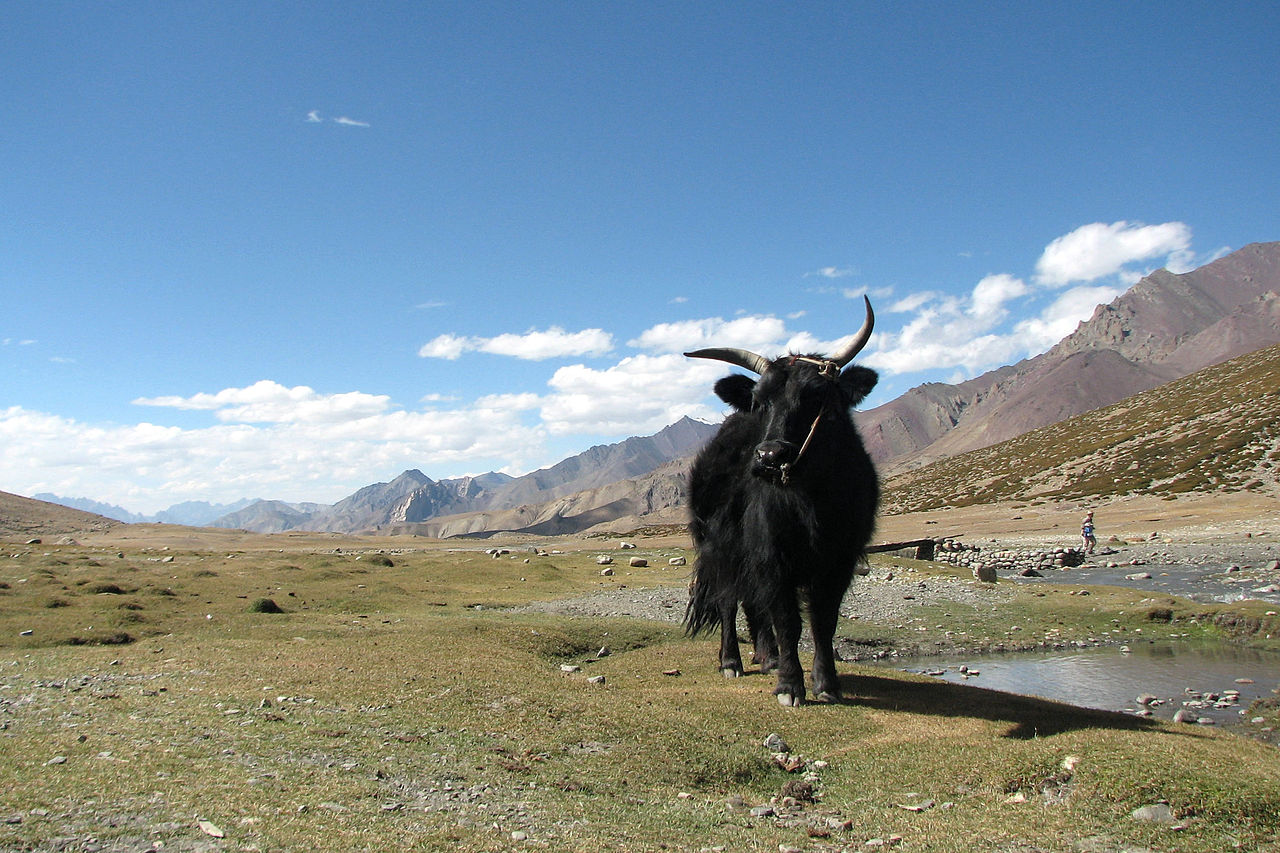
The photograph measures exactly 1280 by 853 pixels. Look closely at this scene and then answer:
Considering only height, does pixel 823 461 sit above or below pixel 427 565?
above

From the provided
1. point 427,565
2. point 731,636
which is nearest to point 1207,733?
point 731,636

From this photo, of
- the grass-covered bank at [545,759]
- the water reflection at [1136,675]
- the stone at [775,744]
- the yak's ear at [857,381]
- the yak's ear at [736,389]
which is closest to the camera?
the grass-covered bank at [545,759]

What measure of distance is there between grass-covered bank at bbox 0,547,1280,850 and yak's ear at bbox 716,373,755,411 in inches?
150

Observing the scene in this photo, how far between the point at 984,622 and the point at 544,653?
421 inches

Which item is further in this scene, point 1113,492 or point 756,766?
point 1113,492

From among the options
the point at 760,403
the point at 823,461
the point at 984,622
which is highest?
the point at 760,403

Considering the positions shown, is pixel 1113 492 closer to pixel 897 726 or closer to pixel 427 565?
pixel 427 565

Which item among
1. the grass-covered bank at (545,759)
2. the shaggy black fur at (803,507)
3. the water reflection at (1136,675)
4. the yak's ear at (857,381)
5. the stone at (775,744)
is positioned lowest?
the water reflection at (1136,675)

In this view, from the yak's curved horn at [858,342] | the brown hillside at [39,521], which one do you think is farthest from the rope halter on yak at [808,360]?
the brown hillside at [39,521]

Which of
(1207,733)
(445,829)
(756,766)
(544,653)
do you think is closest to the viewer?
(445,829)

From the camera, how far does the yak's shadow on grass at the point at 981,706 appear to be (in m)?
8.09

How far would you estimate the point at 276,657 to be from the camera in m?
11.1

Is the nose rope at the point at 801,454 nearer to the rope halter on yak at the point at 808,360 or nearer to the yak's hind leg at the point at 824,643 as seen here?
the rope halter on yak at the point at 808,360

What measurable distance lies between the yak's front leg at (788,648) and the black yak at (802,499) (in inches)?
0.5
